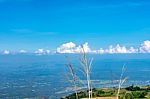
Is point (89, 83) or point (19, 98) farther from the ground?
point (89, 83)

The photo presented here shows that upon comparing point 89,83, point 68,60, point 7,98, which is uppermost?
point 68,60

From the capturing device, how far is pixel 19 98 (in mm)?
87125

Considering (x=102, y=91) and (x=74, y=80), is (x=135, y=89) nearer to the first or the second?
(x=102, y=91)

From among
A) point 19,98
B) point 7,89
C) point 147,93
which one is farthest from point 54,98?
point 7,89

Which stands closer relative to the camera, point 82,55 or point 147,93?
point 82,55

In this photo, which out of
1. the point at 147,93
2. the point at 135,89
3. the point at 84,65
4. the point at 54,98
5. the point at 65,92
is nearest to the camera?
the point at 84,65

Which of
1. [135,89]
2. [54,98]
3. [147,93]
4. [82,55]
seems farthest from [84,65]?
[54,98]

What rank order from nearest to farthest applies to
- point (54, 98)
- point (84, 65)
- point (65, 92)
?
point (84, 65) → point (54, 98) → point (65, 92)

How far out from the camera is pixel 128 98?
201 ft

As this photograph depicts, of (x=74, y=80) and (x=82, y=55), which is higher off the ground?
(x=82, y=55)

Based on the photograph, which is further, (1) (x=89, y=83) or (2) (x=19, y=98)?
(2) (x=19, y=98)

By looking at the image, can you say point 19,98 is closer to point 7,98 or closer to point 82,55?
point 7,98

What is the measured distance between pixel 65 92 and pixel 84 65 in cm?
9359

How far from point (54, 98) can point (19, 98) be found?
972 centimetres
